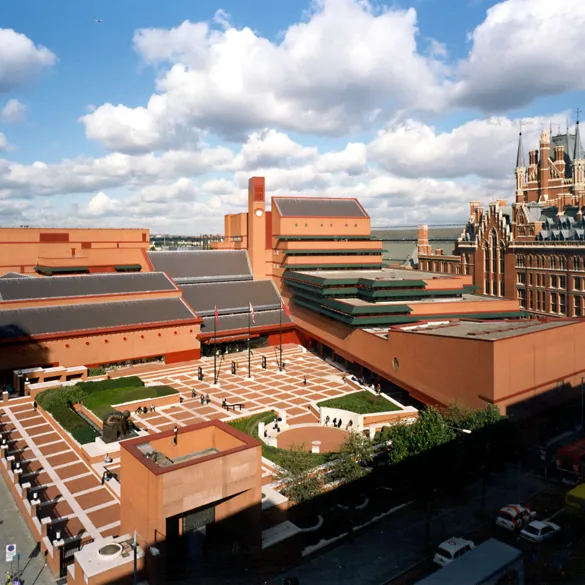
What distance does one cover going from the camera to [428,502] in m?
31.3

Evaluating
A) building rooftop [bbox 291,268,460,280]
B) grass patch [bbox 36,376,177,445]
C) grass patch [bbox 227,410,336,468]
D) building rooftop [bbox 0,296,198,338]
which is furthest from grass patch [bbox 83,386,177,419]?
building rooftop [bbox 291,268,460,280]

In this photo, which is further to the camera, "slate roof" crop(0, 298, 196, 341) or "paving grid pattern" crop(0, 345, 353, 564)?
"slate roof" crop(0, 298, 196, 341)

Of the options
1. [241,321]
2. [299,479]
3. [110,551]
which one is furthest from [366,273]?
[110,551]

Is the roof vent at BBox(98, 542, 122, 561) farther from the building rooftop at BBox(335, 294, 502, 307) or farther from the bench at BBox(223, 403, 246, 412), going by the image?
the building rooftop at BBox(335, 294, 502, 307)

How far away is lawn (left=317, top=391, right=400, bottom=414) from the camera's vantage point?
45.1 m

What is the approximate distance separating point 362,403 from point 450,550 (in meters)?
21.6

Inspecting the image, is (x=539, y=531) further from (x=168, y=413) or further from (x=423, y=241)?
(x=423, y=241)

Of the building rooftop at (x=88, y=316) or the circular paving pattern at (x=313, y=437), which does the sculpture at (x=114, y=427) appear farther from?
the building rooftop at (x=88, y=316)

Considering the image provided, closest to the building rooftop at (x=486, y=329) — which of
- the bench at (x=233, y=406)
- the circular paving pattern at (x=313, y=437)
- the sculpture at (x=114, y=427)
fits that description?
the circular paving pattern at (x=313, y=437)

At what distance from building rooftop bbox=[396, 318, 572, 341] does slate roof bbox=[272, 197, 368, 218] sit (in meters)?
35.8

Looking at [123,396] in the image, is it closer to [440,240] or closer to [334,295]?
[334,295]

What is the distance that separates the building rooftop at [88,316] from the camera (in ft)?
187

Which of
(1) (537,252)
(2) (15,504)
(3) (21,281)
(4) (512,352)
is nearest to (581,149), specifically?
(1) (537,252)

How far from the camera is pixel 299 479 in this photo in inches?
1168
